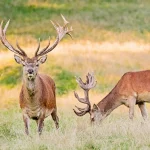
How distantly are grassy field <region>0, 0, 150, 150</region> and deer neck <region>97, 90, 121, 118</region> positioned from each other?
232 mm

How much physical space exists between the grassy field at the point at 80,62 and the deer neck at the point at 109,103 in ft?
0.76

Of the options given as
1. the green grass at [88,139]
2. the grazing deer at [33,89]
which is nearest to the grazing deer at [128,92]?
the grazing deer at [33,89]

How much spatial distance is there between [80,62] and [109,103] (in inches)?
373

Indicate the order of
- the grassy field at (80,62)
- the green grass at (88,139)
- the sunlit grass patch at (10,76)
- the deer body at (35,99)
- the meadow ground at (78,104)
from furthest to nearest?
1. the sunlit grass patch at (10,76)
2. the deer body at (35,99)
3. the grassy field at (80,62)
4. the meadow ground at (78,104)
5. the green grass at (88,139)

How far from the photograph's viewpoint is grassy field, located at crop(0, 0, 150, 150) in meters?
12.4

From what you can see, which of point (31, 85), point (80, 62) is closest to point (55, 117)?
point (31, 85)

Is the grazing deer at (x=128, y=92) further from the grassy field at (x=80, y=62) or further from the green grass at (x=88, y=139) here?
the green grass at (x=88, y=139)

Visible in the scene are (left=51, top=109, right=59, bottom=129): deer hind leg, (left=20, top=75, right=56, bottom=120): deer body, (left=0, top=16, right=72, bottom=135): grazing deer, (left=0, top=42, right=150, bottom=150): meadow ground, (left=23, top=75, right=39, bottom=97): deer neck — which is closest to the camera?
(left=0, top=42, right=150, bottom=150): meadow ground

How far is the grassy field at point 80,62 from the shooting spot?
490 inches

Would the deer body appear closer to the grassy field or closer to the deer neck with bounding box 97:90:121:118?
the grassy field

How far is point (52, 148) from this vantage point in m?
11.9

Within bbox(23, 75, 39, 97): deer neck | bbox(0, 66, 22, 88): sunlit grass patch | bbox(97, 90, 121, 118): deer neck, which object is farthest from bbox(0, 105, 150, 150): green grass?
bbox(0, 66, 22, 88): sunlit grass patch

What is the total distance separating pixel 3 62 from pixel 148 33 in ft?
31.0

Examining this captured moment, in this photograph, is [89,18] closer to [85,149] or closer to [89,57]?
[89,57]
